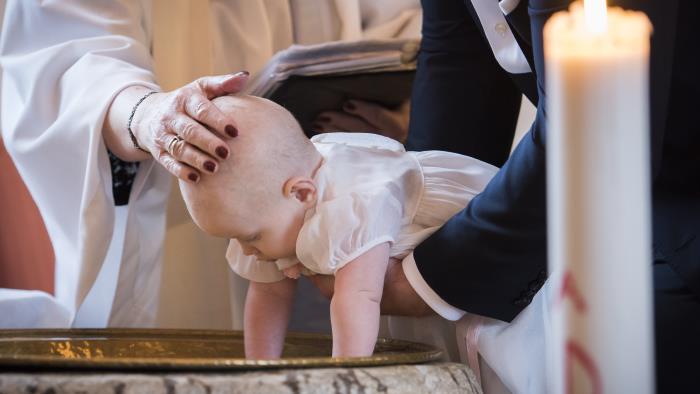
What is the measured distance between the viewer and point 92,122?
5.24 ft

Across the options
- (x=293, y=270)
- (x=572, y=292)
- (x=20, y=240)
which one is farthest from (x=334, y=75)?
(x=572, y=292)

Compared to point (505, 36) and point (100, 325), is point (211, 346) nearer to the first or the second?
point (100, 325)

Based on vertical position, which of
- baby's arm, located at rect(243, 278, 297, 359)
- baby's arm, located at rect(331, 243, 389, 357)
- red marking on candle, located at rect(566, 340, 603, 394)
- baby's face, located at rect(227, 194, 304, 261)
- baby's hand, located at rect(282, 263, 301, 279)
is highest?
red marking on candle, located at rect(566, 340, 603, 394)

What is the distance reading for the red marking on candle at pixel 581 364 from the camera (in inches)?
15.3

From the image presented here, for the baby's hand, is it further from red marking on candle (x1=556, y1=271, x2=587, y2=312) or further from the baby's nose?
red marking on candle (x1=556, y1=271, x2=587, y2=312)

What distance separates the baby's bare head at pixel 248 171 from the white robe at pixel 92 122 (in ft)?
1.38

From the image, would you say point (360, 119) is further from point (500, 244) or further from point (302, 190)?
point (500, 244)

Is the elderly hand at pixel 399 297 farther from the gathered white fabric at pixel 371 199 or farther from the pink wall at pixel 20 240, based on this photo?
the pink wall at pixel 20 240

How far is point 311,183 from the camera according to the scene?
1276 millimetres

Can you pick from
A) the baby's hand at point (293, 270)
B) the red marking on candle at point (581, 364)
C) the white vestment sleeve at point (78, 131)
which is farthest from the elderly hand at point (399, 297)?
→ the red marking on candle at point (581, 364)

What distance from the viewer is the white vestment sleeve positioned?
1.62 meters

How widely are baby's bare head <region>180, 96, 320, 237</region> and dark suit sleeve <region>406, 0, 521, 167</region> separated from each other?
18.5 inches

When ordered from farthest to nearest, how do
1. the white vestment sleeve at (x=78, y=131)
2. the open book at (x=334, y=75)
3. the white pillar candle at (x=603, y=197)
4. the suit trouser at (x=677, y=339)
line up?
the open book at (x=334, y=75)
the white vestment sleeve at (x=78, y=131)
the suit trouser at (x=677, y=339)
the white pillar candle at (x=603, y=197)

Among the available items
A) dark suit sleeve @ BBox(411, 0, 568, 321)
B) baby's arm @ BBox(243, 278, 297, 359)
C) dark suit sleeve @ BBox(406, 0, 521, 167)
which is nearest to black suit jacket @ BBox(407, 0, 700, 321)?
Answer: dark suit sleeve @ BBox(411, 0, 568, 321)
